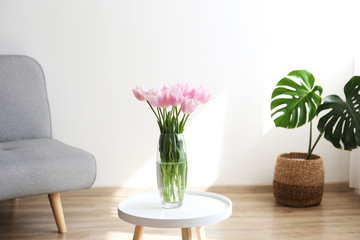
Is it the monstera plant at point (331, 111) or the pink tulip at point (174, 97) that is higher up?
the pink tulip at point (174, 97)

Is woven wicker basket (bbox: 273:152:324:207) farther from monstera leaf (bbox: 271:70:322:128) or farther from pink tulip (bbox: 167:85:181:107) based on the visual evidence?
pink tulip (bbox: 167:85:181:107)

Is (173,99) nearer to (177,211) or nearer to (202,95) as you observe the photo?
(202,95)

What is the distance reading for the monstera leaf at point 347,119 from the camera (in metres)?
2.69

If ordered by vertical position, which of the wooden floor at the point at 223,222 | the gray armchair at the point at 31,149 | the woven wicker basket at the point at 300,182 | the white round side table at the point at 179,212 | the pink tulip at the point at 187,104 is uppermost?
the pink tulip at the point at 187,104

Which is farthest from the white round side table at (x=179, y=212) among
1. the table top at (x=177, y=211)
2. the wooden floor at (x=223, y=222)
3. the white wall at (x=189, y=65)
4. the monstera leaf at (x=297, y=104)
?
the white wall at (x=189, y=65)

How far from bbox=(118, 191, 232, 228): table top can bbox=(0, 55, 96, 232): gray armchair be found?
476 millimetres

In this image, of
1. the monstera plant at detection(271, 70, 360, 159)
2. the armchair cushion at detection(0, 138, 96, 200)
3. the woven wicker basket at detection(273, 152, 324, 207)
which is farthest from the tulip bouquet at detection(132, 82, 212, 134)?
the woven wicker basket at detection(273, 152, 324, 207)

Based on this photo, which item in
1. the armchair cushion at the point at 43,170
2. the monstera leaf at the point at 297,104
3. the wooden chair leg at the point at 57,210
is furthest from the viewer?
the monstera leaf at the point at 297,104

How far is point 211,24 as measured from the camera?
10.2 feet

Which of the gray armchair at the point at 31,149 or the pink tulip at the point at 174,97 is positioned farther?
the gray armchair at the point at 31,149

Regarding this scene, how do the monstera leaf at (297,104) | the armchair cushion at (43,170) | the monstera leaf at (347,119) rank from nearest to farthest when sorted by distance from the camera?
the armchair cushion at (43,170)
the monstera leaf at (347,119)
the monstera leaf at (297,104)

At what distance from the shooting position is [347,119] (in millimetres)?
2727

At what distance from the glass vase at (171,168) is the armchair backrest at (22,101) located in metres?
1.21

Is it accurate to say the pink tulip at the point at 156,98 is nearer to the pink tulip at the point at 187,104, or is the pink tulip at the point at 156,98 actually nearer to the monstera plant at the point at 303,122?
the pink tulip at the point at 187,104
